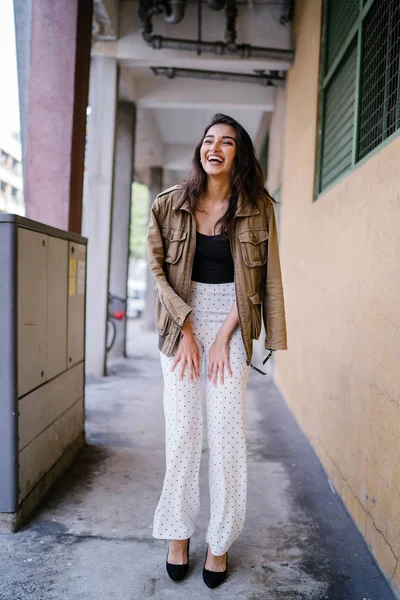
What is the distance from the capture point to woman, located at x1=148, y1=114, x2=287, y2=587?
2.17 m

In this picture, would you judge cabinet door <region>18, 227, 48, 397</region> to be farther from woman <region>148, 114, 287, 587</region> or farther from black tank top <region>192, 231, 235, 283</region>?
black tank top <region>192, 231, 235, 283</region>

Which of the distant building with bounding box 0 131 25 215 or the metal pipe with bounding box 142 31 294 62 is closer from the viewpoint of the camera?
the distant building with bounding box 0 131 25 215

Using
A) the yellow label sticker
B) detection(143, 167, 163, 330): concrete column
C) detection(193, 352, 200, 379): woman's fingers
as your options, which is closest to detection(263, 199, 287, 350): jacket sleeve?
detection(193, 352, 200, 379): woman's fingers

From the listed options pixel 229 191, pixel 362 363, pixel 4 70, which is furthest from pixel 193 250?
pixel 4 70

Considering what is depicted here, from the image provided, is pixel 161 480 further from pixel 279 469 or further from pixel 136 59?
pixel 136 59

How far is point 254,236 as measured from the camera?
219cm

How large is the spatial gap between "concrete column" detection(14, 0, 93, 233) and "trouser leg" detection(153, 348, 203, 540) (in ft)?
7.71

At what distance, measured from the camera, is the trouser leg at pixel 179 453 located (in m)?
2.19

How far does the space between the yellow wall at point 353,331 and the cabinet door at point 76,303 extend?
1672 millimetres

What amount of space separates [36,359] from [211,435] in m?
1.11

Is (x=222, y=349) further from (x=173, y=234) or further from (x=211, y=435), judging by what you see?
(x=173, y=234)

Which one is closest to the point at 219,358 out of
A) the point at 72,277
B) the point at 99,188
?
the point at 72,277

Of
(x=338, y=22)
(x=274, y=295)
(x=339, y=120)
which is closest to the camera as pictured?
(x=274, y=295)

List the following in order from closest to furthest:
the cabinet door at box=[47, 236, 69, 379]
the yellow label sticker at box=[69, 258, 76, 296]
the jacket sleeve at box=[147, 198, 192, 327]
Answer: the jacket sleeve at box=[147, 198, 192, 327], the cabinet door at box=[47, 236, 69, 379], the yellow label sticker at box=[69, 258, 76, 296]
